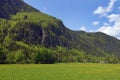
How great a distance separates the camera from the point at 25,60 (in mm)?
160375

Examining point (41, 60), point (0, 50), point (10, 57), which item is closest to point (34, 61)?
point (41, 60)

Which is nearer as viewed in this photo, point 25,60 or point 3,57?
point 3,57

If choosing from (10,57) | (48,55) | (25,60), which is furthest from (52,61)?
(10,57)

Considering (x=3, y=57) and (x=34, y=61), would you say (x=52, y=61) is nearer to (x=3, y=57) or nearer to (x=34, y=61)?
(x=34, y=61)

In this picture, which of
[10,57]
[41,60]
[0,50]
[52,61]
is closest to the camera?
[0,50]

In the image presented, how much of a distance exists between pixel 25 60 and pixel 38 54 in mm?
10213

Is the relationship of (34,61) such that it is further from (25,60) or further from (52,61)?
(52,61)

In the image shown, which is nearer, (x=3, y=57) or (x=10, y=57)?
(x=3, y=57)

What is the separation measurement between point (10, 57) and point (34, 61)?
1686 cm

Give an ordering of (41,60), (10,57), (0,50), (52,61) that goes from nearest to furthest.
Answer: (0,50) < (10,57) < (41,60) < (52,61)

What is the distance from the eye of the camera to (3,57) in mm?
136750

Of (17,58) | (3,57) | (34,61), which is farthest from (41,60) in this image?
(3,57)

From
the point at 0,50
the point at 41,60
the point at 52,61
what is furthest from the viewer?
the point at 52,61

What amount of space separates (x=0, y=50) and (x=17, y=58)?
21.6 m
